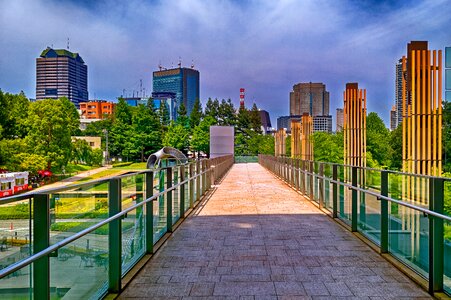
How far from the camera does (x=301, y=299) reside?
387cm

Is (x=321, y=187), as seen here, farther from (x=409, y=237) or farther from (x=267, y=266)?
(x=267, y=266)

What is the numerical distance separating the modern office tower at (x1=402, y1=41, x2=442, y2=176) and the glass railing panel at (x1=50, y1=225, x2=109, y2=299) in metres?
13.1

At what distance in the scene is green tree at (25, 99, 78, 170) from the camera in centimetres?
5219

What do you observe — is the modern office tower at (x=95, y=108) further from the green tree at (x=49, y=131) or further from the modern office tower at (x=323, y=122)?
the green tree at (x=49, y=131)

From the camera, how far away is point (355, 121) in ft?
69.3

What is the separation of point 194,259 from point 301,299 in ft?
5.83

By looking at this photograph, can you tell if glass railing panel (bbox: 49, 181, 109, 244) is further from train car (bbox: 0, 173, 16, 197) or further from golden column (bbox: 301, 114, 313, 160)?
train car (bbox: 0, 173, 16, 197)

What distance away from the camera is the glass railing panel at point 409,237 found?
167 inches

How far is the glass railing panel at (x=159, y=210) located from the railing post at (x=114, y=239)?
5.36ft

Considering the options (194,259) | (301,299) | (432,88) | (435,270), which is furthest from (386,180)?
(432,88)

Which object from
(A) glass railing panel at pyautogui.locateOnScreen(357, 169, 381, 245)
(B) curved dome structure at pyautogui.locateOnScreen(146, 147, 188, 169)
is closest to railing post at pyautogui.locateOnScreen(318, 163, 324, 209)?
(A) glass railing panel at pyautogui.locateOnScreen(357, 169, 381, 245)

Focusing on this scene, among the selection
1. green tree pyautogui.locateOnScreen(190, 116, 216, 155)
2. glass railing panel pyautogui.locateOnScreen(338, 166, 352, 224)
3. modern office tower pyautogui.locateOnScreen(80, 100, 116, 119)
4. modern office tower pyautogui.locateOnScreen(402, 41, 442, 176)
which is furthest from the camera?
modern office tower pyautogui.locateOnScreen(80, 100, 116, 119)

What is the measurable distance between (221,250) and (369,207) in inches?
84.5

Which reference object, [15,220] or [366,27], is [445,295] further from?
[366,27]
